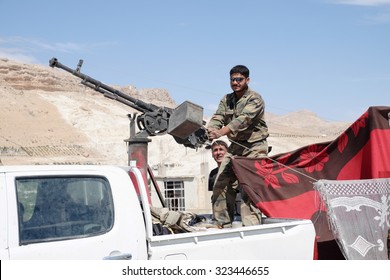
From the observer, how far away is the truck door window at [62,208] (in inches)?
155

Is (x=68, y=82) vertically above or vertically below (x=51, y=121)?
above

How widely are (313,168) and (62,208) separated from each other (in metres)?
2.91

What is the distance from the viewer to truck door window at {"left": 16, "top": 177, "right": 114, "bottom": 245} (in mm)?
3949

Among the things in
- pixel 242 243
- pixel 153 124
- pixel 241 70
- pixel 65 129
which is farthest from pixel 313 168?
pixel 65 129

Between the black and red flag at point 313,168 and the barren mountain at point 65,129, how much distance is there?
29012mm

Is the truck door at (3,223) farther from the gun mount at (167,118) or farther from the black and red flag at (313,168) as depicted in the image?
the black and red flag at (313,168)

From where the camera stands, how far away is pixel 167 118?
7516 mm

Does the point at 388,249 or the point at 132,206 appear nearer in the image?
the point at 132,206

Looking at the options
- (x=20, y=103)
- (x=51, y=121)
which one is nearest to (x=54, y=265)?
(x=51, y=121)

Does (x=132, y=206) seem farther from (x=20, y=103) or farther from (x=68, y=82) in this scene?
(x=68, y=82)

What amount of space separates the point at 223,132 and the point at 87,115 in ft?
205

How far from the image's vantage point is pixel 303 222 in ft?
15.8

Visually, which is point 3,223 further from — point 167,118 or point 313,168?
point 167,118

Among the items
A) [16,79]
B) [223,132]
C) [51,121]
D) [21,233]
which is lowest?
[21,233]
